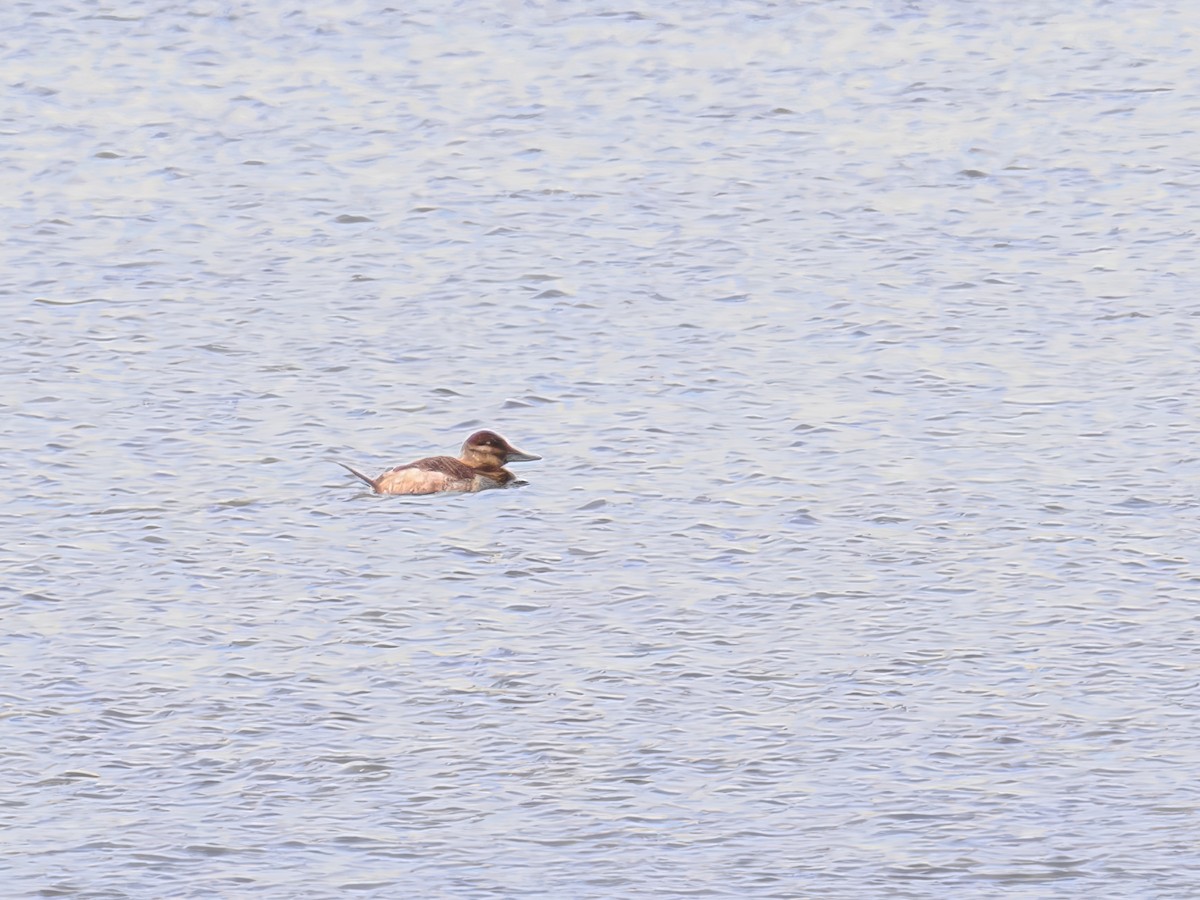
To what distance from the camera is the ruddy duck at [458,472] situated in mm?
15172

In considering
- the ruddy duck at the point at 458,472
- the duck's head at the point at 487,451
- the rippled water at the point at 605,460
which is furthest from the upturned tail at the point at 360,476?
the duck's head at the point at 487,451

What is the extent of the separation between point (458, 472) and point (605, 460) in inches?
36.6

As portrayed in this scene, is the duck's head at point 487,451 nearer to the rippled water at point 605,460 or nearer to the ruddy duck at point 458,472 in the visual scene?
the ruddy duck at point 458,472

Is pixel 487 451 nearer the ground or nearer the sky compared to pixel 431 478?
nearer the sky

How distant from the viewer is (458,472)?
1524 centimetres

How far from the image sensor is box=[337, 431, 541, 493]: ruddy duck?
15.2 meters

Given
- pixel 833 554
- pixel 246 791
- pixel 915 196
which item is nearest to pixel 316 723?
pixel 246 791

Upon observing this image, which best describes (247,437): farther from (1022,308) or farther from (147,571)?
(1022,308)

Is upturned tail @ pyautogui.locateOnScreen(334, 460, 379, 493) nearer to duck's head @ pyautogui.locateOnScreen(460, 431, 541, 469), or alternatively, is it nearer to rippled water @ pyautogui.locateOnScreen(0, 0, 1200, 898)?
rippled water @ pyautogui.locateOnScreen(0, 0, 1200, 898)

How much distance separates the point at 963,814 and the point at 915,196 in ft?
36.4

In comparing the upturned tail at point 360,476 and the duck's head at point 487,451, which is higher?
the duck's head at point 487,451

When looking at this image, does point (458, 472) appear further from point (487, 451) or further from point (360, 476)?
point (360, 476)

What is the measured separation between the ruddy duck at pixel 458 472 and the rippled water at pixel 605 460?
0.09 m

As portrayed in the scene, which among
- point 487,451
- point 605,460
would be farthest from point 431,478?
point 605,460
